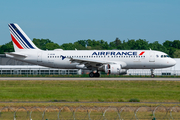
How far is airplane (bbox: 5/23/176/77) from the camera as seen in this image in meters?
55.2

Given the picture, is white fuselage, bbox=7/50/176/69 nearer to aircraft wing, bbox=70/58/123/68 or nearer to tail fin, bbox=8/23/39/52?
aircraft wing, bbox=70/58/123/68

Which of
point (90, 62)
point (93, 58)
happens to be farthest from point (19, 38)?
point (90, 62)

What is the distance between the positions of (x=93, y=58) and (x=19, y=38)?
15370 mm

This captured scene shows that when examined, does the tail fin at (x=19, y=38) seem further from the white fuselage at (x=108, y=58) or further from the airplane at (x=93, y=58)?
the white fuselage at (x=108, y=58)

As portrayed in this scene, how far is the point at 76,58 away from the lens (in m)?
54.7

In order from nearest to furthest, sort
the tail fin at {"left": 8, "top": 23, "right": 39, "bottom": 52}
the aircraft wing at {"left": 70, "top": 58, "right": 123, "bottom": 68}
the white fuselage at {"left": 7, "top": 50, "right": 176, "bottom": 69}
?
the aircraft wing at {"left": 70, "top": 58, "right": 123, "bottom": 68} → the white fuselage at {"left": 7, "top": 50, "right": 176, "bottom": 69} → the tail fin at {"left": 8, "top": 23, "right": 39, "bottom": 52}

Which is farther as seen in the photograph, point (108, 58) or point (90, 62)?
point (108, 58)

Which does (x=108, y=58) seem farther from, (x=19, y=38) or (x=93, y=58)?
(x=19, y=38)

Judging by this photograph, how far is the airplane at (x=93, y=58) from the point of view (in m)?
55.2

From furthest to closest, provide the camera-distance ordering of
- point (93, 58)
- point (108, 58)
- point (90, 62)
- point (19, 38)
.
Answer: point (19, 38)
point (93, 58)
point (108, 58)
point (90, 62)

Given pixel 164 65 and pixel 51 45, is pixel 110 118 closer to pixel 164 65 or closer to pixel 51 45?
pixel 164 65

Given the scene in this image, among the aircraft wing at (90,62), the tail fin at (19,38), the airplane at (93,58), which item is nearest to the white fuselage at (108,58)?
the airplane at (93,58)

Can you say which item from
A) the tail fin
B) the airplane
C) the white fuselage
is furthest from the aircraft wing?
the tail fin

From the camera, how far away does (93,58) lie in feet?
188
